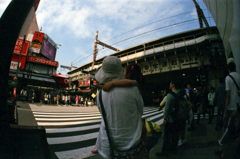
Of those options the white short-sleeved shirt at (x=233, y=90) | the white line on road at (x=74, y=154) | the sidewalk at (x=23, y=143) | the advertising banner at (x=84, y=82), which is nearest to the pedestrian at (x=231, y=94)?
the white short-sleeved shirt at (x=233, y=90)

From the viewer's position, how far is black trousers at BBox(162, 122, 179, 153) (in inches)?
79.7

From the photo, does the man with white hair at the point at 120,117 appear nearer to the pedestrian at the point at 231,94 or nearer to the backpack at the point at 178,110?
the backpack at the point at 178,110

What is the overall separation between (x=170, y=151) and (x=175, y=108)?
0.85m

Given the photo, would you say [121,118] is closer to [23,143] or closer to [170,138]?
[23,143]

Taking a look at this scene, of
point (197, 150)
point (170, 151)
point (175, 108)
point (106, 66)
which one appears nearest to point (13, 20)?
point (106, 66)

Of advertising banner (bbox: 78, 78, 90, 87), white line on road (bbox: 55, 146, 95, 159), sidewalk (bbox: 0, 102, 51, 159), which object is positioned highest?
advertising banner (bbox: 78, 78, 90, 87)

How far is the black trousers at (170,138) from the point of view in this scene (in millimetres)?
2023

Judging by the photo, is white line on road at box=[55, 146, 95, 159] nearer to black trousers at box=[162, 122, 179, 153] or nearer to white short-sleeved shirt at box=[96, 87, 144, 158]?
black trousers at box=[162, 122, 179, 153]

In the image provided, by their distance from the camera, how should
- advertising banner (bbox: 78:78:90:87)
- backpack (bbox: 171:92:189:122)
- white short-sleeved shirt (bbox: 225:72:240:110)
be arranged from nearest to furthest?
white short-sleeved shirt (bbox: 225:72:240:110) < backpack (bbox: 171:92:189:122) < advertising banner (bbox: 78:78:90:87)

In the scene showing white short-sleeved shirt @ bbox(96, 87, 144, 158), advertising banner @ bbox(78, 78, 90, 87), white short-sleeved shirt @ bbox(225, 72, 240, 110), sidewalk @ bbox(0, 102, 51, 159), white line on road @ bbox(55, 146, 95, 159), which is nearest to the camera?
white short-sleeved shirt @ bbox(96, 87, 144, 158)

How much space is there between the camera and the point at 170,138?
6.68ft

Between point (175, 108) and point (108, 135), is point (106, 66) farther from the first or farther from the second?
point (175, 108)

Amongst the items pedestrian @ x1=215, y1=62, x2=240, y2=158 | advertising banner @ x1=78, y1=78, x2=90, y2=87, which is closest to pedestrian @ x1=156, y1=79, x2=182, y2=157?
pedestrian @ x1=215, y1=62, x2=240, y2=158

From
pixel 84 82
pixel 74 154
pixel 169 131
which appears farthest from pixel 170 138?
pixel 84 82
